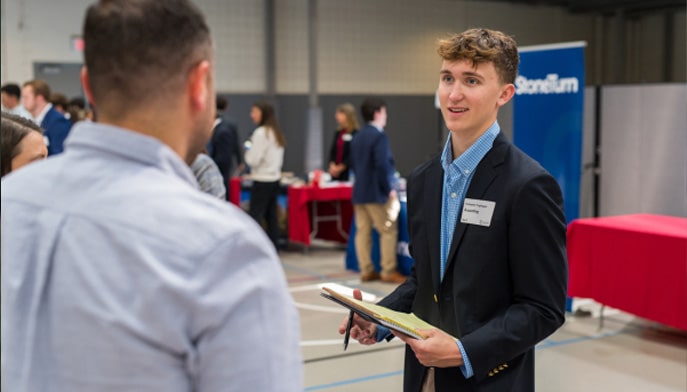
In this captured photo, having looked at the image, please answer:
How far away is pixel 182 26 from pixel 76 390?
405mm

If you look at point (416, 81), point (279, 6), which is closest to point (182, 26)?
point (279, 6)

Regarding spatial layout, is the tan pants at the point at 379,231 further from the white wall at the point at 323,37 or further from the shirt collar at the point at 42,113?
the white wall at the point at 323,37

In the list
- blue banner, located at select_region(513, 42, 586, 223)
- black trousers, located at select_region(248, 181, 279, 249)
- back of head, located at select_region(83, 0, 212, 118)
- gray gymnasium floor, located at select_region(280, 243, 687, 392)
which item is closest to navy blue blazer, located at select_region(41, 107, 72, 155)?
black trousers, located at select_region(248, 181, 279, 249)

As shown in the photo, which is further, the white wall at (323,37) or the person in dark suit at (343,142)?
the white wall at (323,37)

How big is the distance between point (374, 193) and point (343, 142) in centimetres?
198

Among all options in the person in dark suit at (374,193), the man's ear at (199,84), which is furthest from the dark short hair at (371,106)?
the man's ear at (199,84)

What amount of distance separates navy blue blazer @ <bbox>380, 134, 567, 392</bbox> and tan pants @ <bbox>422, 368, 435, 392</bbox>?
1 cm

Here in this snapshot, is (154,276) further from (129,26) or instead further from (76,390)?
(129,26)

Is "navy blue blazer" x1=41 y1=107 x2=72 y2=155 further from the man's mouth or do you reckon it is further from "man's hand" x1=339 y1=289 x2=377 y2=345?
the man's mouth

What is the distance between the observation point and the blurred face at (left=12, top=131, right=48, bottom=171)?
192 centimetres

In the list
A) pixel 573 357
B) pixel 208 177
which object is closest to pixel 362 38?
pixel 573 357

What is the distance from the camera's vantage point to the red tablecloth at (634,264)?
4.72m

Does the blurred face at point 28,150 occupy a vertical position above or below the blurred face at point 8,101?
below

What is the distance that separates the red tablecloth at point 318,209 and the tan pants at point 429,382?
651cm
